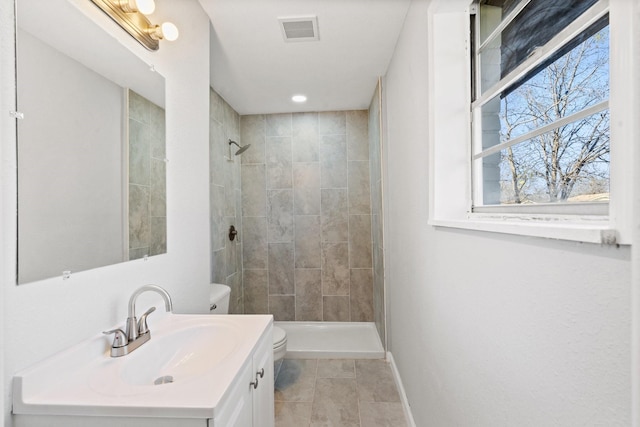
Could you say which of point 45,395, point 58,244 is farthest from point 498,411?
point 58,244

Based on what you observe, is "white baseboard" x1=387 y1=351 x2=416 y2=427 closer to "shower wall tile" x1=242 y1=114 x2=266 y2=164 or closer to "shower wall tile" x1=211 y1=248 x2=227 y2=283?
"shower wall tile" x1=211 y1=248 x2=227 y2=283

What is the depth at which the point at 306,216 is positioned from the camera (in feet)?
10.9

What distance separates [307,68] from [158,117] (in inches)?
53.8

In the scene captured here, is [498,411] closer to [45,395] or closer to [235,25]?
[45,395]

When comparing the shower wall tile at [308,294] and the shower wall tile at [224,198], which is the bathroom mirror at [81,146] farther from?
the shower wall tile at [308,294]

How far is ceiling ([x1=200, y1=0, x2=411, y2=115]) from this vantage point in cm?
165

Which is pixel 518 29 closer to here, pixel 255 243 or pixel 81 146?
pixel 81 146

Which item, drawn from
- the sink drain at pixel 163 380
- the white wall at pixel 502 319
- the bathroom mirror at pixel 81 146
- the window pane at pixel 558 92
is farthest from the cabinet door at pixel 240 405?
the window pane at pixel 558 92

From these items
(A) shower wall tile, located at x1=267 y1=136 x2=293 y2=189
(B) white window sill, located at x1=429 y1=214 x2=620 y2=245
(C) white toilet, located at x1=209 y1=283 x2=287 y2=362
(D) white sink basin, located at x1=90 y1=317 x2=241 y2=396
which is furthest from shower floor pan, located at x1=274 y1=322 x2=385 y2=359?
(B) white window sill, located at x1=429 y1=214 x2=620 y2=245

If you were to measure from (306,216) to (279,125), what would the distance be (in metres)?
1.05

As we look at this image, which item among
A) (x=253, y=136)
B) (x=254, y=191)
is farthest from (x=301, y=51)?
(x=254, y=191)

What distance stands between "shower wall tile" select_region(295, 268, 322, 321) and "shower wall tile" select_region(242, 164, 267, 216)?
81 cm

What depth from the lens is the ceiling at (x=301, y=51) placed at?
165cm

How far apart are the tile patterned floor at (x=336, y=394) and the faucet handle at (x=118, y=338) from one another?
4.22ft
